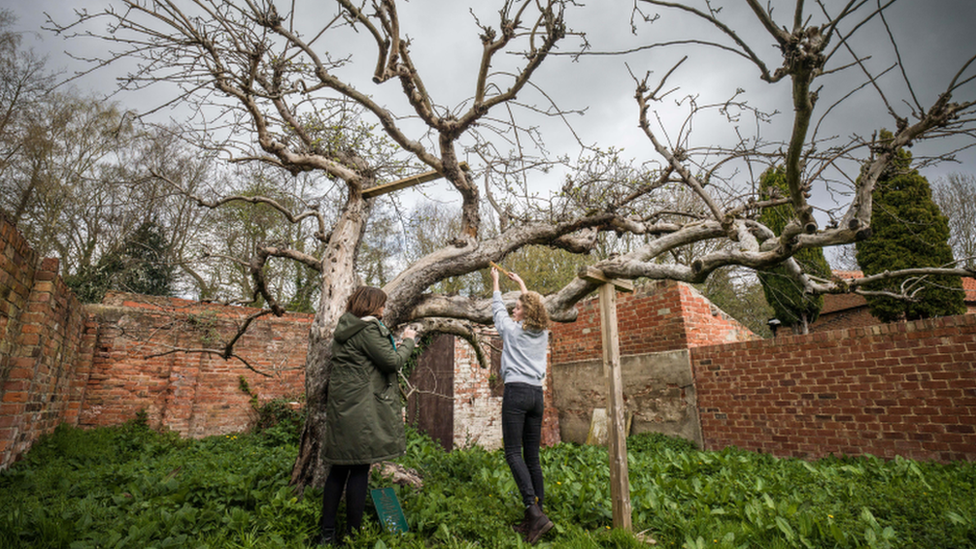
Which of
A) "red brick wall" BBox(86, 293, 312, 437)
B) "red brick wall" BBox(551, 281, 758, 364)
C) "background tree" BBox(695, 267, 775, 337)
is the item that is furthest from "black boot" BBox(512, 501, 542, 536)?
"background tree" BBox(695, 267, 775, 337)

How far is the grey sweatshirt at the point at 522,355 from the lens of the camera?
3.21m

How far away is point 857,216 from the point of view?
284 centimetres

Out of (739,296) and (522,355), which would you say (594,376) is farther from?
(739,296)

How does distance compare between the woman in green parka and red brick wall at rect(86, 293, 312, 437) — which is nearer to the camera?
the woman in green parka

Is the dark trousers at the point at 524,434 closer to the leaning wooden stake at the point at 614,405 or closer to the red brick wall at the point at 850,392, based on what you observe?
the leaning wooden stake at the point at 614,405

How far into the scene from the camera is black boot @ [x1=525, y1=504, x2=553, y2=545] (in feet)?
9.73

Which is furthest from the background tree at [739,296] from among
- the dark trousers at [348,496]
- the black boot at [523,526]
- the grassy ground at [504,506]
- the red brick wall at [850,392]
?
the dark trousers at [348,496]

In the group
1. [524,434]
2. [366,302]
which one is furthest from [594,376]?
[366,302]

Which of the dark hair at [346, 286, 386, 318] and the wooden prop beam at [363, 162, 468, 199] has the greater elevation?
the wooden prop beam at [363, 162, 468, 199]

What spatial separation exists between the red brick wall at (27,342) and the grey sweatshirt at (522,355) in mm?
A: 4039

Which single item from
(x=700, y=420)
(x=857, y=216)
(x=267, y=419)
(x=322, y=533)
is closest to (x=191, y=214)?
(x=267, y=419)

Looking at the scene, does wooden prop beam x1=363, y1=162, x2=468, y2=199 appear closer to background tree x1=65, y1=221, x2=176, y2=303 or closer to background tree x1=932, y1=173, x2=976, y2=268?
background tree x1=65, y1=221, x2=176, y2=303

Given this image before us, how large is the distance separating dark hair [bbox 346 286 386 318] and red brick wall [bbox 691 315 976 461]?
5688mm

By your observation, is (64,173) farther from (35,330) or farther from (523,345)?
(523,345)
